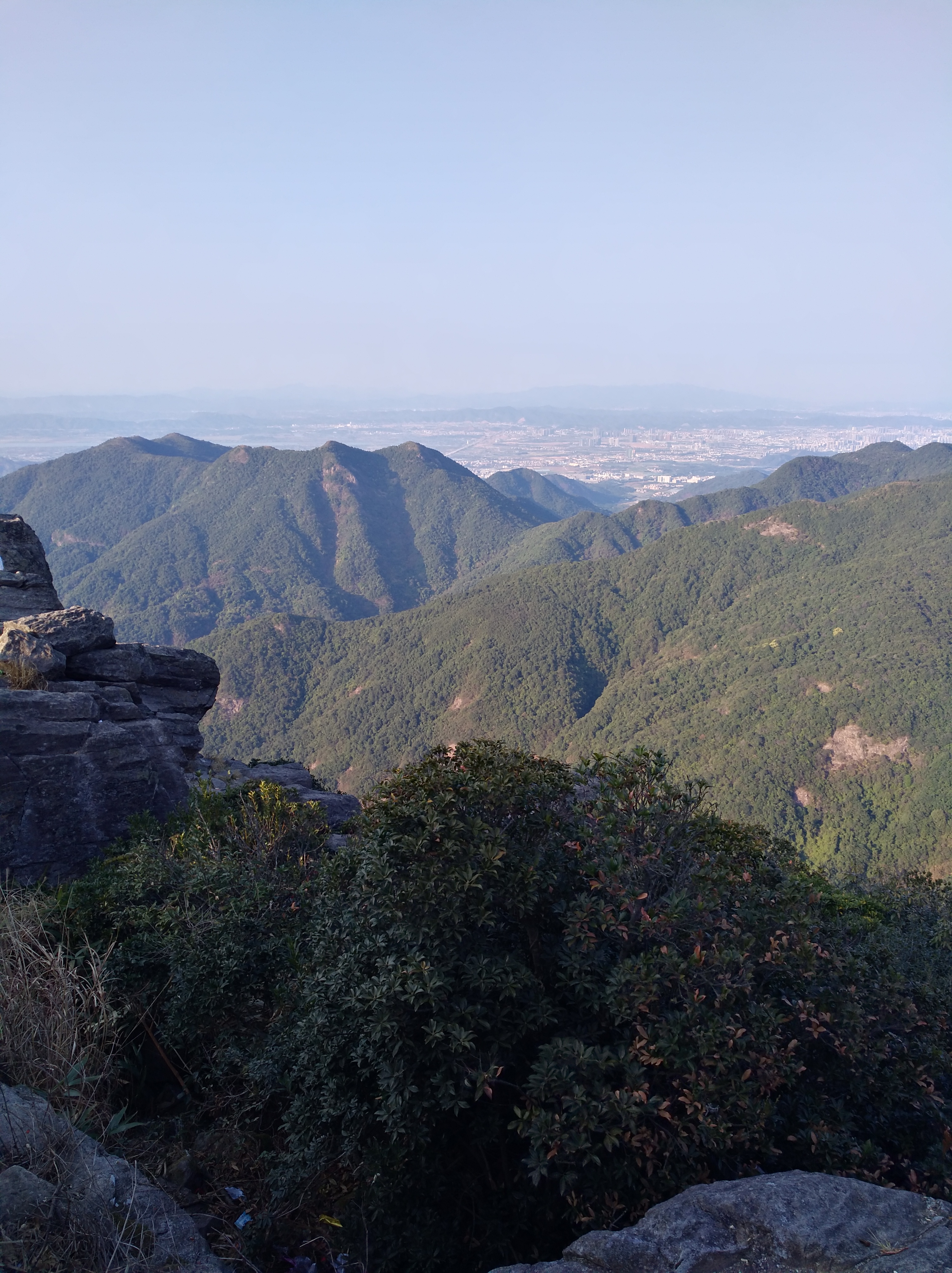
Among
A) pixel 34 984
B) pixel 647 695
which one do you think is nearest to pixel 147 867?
pixel 34 984

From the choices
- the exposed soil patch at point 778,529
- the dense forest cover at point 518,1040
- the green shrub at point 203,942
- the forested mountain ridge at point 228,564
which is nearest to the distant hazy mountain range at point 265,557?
the forested mountain ridge at point 228,564

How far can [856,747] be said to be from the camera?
7288cm

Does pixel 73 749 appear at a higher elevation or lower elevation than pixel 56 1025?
higher

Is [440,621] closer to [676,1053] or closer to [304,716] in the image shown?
[304,716]

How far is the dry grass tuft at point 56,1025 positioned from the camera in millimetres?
5582

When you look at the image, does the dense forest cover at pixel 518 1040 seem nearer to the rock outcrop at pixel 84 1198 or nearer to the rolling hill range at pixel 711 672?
the rock outcrop at pixel 84 1198

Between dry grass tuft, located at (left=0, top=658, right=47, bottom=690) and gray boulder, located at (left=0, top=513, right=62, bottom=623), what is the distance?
11.7ft

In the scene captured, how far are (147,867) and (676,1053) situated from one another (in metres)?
6.38

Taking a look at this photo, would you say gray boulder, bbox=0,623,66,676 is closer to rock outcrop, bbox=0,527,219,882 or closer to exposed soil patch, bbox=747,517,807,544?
rock outcrop, bbox=0,527,219,882

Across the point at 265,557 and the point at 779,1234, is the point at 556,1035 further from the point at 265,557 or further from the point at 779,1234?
the point at 265,557

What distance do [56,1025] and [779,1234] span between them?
17.6 ft

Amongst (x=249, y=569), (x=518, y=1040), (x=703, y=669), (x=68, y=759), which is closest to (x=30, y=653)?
(x=68, y=759)

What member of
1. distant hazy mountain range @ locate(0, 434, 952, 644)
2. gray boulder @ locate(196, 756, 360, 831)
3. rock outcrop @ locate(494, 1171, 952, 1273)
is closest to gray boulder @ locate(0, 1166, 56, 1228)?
rock outcrop @ locate(494, 1171, 952, 1273)

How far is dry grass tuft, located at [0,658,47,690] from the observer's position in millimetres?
12492
